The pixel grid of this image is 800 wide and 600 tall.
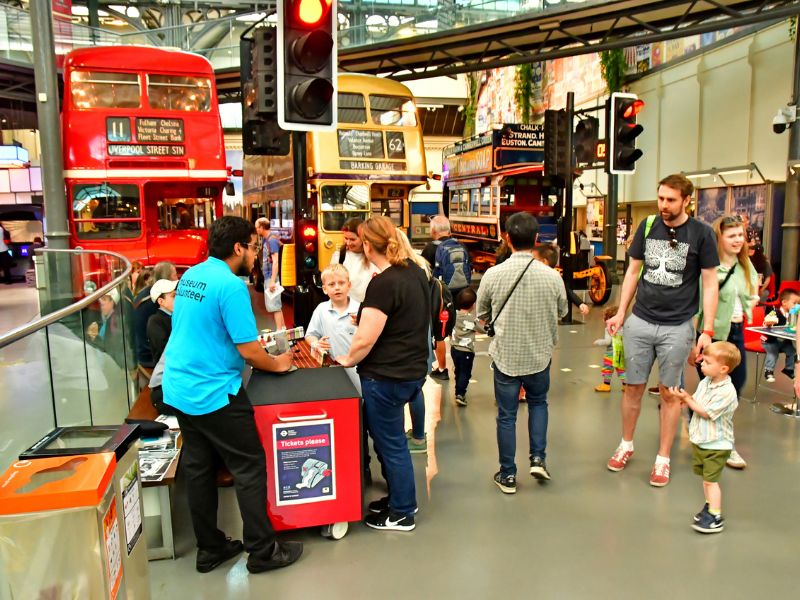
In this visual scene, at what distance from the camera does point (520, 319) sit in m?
4.26

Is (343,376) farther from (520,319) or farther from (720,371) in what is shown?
(720,371)

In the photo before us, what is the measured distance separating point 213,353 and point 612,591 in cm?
231

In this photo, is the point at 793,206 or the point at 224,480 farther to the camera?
the point at 793,206

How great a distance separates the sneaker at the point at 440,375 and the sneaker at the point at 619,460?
2.64m

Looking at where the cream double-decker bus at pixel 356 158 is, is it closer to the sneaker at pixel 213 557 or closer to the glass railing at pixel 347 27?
the glass railing at pixel 347 27

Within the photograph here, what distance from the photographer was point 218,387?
10.3ft

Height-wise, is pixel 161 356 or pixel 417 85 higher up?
pixel 417 85

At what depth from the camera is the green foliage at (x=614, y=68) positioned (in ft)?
62.0

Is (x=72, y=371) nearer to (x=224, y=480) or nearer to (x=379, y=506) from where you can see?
(x=224, y=480)

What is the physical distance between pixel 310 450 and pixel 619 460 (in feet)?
7.83

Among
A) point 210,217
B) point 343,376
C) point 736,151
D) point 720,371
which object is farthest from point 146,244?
point 736,151

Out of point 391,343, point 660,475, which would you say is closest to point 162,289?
point 391,343

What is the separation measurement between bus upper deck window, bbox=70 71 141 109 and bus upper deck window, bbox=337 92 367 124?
3.45m

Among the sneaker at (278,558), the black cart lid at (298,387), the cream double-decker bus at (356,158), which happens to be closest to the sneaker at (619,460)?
the black cart lid at (298,387)
